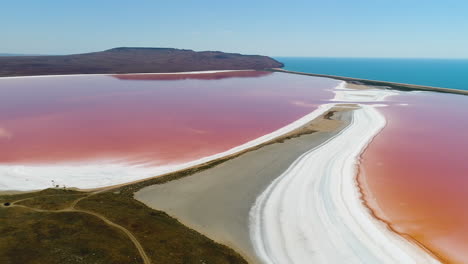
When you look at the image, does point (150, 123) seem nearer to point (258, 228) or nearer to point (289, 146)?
point (289, 146)

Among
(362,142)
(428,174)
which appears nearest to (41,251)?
(428,174)

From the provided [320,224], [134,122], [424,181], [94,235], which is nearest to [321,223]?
[320,224]

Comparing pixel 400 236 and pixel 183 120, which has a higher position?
pixel 183 120

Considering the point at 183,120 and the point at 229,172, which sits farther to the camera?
the point at 183,120

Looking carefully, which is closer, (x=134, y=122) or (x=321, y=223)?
(x=321, y=223)

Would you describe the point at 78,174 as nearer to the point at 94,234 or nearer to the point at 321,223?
the point at 94,234

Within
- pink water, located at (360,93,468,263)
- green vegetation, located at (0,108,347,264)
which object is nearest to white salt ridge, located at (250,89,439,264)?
pink water, located at (360,93,468,263)

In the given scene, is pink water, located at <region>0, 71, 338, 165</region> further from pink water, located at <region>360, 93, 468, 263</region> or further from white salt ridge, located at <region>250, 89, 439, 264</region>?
pink water, located at <region>360, 93, 468, 263</region>
